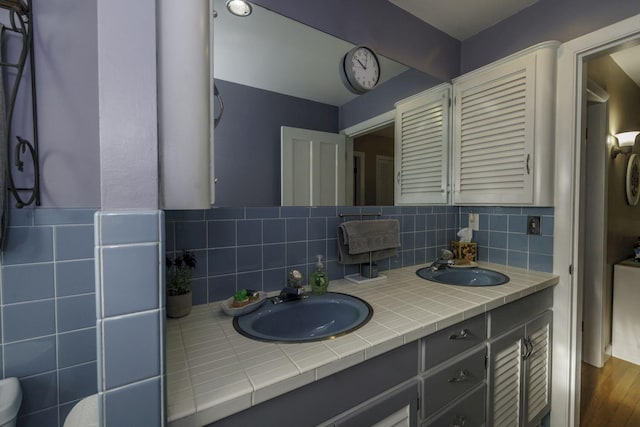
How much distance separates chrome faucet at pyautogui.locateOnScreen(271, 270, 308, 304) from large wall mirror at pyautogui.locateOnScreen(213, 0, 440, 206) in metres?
0.31

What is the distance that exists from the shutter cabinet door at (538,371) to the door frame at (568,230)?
2.2 inches


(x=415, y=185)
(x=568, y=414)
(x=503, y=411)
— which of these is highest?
(x=415, y=185)

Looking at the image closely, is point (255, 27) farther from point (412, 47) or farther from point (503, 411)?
point (503, 411)

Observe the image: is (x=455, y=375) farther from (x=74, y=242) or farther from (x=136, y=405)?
(x=74, y=242)

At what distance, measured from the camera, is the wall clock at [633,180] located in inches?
92.7

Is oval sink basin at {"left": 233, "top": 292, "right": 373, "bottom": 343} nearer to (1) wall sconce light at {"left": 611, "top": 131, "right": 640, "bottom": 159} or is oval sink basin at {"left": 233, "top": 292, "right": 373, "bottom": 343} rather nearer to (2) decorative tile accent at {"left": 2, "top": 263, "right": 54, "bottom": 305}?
(2) decorative tile accent at {"left": 2, "top": 263, "right": 54, "bottom": 305}

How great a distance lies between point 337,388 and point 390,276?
0.78 meters

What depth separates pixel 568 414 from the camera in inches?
55.2

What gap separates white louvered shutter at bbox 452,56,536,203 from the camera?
1.39 metres

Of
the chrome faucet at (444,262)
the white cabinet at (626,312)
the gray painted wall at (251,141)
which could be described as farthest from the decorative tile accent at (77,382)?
the white cabinet at (626,312)

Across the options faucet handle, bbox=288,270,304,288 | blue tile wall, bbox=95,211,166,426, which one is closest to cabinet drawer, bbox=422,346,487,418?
faucet handle, bbox=288,270,304,288

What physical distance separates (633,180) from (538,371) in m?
2.34

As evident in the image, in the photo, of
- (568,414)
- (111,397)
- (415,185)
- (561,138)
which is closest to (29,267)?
(111,397)

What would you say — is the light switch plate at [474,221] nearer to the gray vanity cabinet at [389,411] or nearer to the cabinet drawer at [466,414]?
the cabinet drawer at [466,414]
